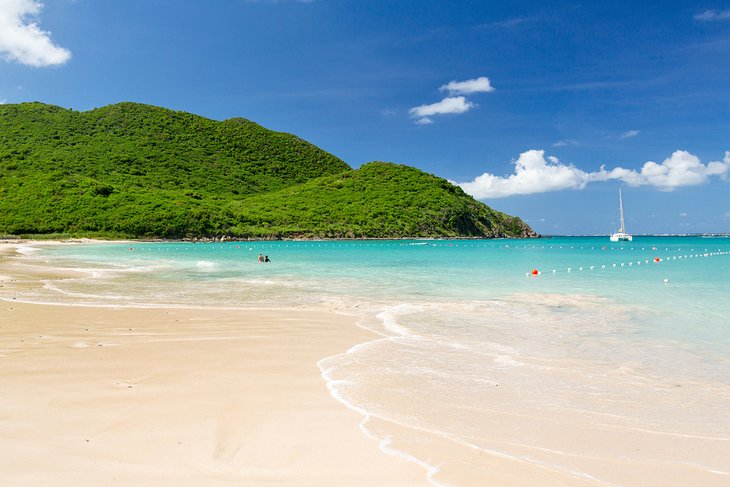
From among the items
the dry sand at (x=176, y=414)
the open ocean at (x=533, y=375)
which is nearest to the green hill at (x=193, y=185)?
the open ocean at (x=533, y=375)

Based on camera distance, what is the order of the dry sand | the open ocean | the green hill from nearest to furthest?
the dry sand, the open ocean, the green hill

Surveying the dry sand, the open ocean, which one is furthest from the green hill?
the dry sand

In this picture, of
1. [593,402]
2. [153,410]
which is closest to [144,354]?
[153,410]

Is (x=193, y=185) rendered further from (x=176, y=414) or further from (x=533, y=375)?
(x=176, y=414)

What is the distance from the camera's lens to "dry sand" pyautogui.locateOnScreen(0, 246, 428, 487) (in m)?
3.69

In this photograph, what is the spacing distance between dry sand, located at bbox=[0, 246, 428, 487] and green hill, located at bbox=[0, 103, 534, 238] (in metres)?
81.2

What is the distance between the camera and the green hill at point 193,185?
278 feet

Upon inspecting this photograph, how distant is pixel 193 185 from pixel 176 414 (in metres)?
120

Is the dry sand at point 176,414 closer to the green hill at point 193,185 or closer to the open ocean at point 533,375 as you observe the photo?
the open ocean at point 533,375

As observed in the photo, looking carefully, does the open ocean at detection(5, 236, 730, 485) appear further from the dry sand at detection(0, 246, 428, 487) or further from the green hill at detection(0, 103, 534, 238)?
the green hill at detection(0, 103, 534, 238)

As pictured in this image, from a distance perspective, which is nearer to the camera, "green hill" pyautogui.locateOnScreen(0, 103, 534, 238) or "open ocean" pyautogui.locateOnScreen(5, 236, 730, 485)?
"open ocean" pyautogui.locateOnScreen(5, 236, 730, 485)

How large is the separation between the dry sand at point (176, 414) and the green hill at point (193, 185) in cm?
8118

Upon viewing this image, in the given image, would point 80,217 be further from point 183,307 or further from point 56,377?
point 56,377

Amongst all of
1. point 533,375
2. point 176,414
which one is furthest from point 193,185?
point 176,414
